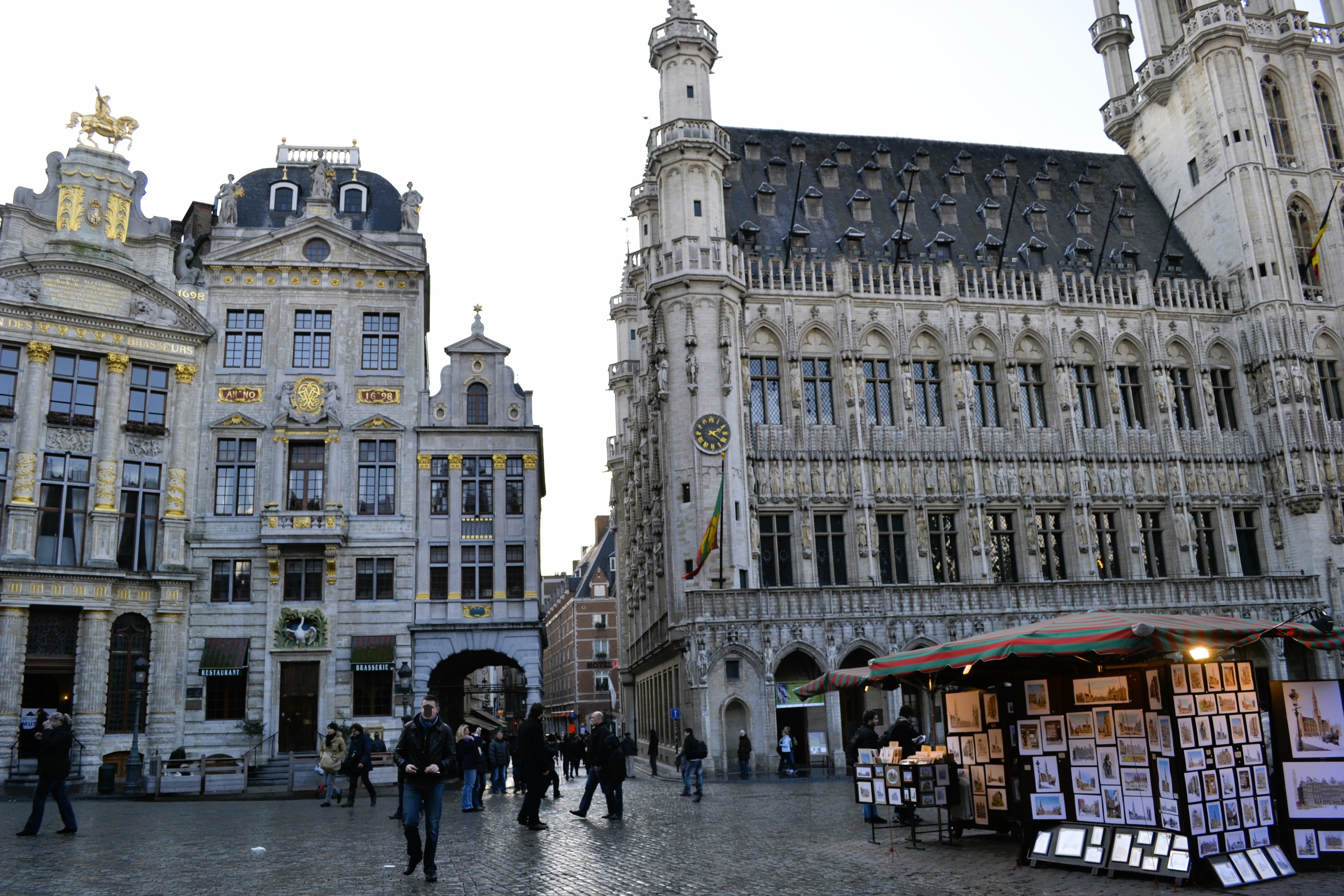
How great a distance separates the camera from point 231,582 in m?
35.4

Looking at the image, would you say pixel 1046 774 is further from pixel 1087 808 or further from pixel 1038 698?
pixel 1038 698

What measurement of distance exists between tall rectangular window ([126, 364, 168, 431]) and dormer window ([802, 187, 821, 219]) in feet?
90.6

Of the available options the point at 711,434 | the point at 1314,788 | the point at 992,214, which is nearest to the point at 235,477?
the point at 711,434

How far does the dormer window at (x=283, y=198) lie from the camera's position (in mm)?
40375

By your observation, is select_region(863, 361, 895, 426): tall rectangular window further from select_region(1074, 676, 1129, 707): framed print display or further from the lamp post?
select_region(1074, 676, 1129, 707): framed print display

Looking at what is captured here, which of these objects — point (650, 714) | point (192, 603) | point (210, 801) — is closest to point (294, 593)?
point (192, 603)

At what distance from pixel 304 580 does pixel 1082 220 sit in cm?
3896

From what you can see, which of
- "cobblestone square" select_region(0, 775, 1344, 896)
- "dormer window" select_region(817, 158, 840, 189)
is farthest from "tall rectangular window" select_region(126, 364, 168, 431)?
"dormer window" select_region(817, 158, 840, 189)

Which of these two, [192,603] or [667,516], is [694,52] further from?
[192,603]

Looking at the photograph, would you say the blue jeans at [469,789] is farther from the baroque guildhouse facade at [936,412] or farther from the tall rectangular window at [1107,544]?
the tall rectangular window at [1107,544]

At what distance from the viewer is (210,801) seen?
2622 cm

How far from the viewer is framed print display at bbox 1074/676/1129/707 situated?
1231 cm

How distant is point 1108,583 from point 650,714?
2058 centimetres

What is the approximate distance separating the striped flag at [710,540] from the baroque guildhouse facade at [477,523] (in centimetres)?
543
